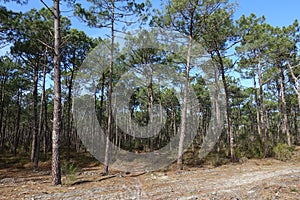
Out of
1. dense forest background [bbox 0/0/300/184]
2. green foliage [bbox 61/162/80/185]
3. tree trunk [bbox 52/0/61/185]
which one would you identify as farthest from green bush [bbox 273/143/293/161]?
tree trunk [bbox 52/0/61/185]

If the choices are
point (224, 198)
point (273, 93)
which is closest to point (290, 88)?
point (273, 93)

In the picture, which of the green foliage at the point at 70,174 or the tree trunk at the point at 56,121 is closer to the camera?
the tree trunk at the point at 56,121

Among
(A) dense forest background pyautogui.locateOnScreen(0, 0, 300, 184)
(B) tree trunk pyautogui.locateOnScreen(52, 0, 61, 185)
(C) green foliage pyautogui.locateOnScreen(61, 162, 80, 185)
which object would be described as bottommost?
(C) green foliage pyautogui.locateOnScreen(61, 162, 80, 185)

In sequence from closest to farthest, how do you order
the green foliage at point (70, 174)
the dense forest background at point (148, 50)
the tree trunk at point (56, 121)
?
1. the tree trunk at point (56, 121)
2. the green foliage at point (70, 174)
3. the dense forest background at point (148, 50)

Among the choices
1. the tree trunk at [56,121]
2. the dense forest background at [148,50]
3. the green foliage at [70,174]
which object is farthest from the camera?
the dense forest background at [148,50]

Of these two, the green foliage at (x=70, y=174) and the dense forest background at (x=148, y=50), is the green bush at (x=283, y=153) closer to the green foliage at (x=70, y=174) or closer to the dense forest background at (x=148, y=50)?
the dense forest background at (x=148, y=50)

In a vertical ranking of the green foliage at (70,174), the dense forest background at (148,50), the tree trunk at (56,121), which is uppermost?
the dense forest background at (148,50)

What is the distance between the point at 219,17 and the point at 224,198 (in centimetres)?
970

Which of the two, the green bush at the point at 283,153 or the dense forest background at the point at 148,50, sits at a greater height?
the dense forest background at the point at 148,50

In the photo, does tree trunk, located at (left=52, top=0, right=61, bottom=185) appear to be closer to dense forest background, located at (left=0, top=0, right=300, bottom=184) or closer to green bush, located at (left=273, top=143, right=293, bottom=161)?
dense forest background, located at (left=0, top=0, right=300, bottom=184)

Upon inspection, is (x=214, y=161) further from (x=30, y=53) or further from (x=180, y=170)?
(x=30, y=53)

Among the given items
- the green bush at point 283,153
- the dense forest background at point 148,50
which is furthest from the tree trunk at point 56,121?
the green bush at point 283,153

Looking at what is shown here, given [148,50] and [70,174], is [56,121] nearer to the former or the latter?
[70,174]

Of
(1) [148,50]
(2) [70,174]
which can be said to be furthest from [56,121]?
(1) [148,50]
